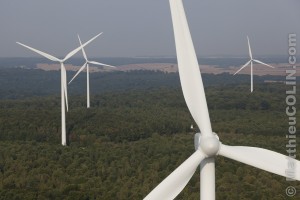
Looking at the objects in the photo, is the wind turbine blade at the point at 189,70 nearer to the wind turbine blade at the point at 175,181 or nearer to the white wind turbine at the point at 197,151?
the white wind turbine at the point at 197,151

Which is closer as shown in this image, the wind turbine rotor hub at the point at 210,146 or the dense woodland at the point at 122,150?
the wind turbine rotor hub at the point at 210,146

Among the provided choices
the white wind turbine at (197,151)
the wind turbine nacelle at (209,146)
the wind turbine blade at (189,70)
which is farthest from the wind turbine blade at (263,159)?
the wind turbine blade at (189,70)

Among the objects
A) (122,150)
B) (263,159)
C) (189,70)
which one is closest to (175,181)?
(263,159)

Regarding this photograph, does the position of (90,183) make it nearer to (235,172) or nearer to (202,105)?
(235,172)

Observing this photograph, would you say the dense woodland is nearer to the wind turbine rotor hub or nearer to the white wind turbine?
the white wind turbine

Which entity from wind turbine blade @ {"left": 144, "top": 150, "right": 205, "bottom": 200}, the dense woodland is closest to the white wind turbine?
wind turbine blade @ {"left": 144, "top": 150, "right": 205, "bottom": 200}

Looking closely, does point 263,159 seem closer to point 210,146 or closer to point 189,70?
point 210,146

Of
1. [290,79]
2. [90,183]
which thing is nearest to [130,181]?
[90,183]

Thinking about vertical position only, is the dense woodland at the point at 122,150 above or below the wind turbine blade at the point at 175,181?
below
